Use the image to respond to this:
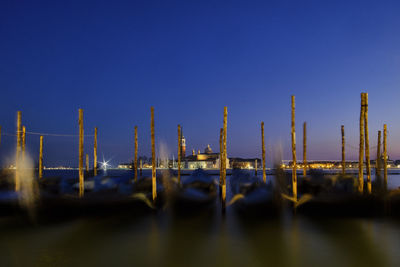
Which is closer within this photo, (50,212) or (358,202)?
(50,212)

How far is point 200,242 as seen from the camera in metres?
8.39

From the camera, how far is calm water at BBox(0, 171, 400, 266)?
679 centimetres

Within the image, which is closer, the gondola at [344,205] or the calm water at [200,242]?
the calm water at [200,242]

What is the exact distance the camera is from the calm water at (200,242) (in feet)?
22.3

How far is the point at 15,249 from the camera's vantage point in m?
7.43

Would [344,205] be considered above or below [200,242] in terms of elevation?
above

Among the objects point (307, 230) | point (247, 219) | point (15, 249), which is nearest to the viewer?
point (15, 249)

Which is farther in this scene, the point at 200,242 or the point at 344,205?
the point at 344,205

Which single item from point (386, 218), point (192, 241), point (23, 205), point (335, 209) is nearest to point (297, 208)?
point (335, 209)

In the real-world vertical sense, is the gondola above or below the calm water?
above

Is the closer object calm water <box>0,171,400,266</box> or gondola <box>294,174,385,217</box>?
calm water <box>0,171,400,266</box>

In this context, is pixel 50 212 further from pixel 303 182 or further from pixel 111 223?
pixel 303 182

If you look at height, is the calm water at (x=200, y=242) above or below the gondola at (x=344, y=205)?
below

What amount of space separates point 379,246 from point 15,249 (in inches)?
375
